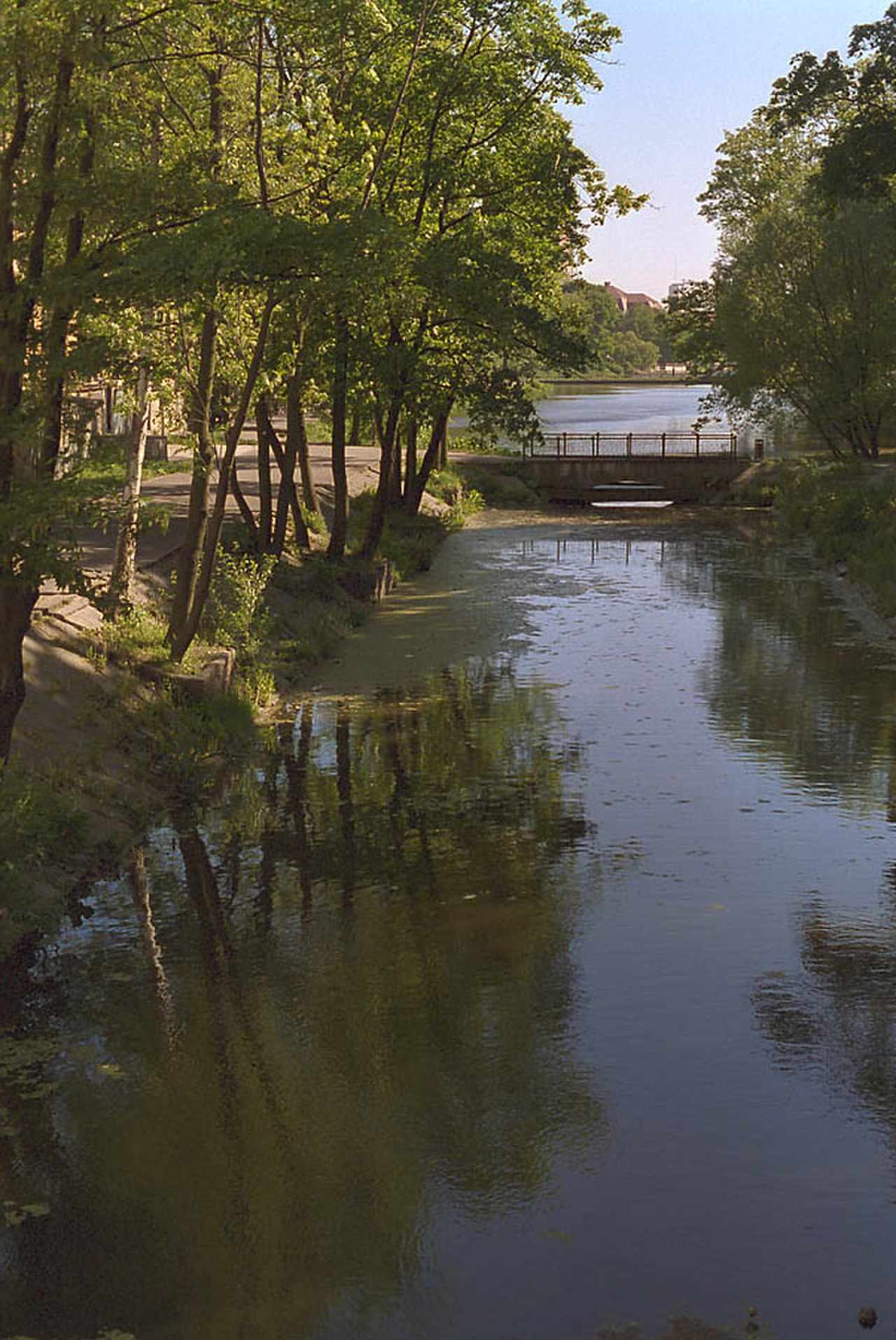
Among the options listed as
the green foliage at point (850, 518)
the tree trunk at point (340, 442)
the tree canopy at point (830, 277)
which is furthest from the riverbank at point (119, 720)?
the tree canopy at point (830, 277)

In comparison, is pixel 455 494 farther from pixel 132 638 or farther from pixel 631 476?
pixel 132 638

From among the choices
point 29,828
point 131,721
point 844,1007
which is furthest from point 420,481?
point 844,1007

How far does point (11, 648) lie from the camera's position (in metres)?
11.8

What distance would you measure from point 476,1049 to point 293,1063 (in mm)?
1202

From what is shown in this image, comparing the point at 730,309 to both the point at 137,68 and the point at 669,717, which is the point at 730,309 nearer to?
the point at 669,717

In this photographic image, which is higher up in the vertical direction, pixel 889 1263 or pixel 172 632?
pixel 172 632

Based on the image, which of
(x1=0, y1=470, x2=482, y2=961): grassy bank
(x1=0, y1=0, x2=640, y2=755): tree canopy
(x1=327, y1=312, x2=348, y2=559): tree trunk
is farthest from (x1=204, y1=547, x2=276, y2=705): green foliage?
Result: (x1=327, y1=312, x2=348, y2=559): tree trunk

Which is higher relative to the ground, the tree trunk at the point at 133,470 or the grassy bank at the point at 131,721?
the tree trunk at the point at 133,470

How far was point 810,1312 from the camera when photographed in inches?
280

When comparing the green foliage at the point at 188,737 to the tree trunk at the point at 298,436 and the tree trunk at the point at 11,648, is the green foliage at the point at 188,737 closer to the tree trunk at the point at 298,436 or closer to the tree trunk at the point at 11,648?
the tree trunk at the point at 11,648

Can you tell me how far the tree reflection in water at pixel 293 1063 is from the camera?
24.6 feet

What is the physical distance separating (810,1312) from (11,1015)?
586 centimetres

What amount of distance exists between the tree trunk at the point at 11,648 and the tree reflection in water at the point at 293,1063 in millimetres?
1800

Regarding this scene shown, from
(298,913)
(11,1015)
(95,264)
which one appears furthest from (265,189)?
(11,1015)
